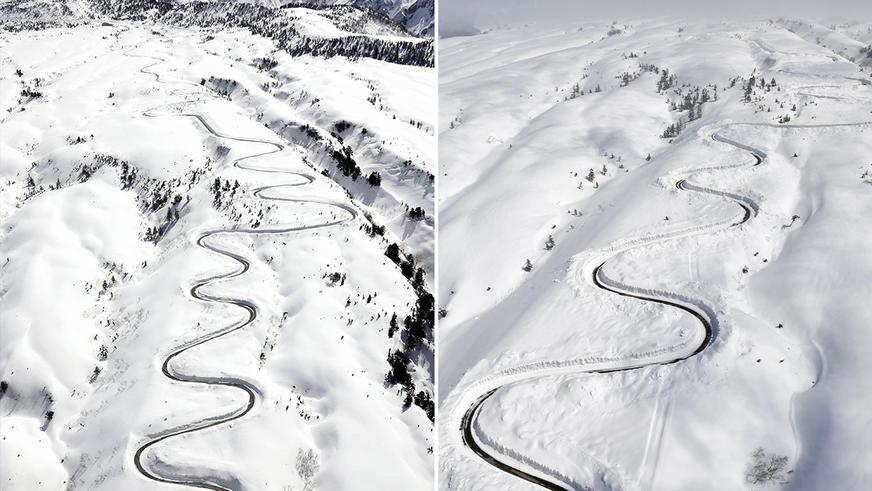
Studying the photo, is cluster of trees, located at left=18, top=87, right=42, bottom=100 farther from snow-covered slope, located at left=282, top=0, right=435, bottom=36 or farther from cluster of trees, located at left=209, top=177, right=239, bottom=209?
snow-covered slope, located at left=282, top=0, right=435, bottom=36

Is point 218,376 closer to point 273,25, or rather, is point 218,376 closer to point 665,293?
point 665,293

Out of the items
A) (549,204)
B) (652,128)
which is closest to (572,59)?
(652,128)

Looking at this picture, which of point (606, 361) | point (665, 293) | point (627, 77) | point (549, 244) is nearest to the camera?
point (606, 361)

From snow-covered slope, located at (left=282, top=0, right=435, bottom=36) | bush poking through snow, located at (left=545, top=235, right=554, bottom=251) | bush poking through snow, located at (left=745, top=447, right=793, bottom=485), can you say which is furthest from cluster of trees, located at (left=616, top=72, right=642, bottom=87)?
snow-covered slope, located at (left=282, top=0, right=435, bottom=36)

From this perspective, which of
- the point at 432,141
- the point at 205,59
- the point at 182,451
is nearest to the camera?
the point at 182,451

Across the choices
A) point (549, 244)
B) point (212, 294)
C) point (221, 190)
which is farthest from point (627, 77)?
point (212, 294)

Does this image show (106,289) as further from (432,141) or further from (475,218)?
(432,141)
